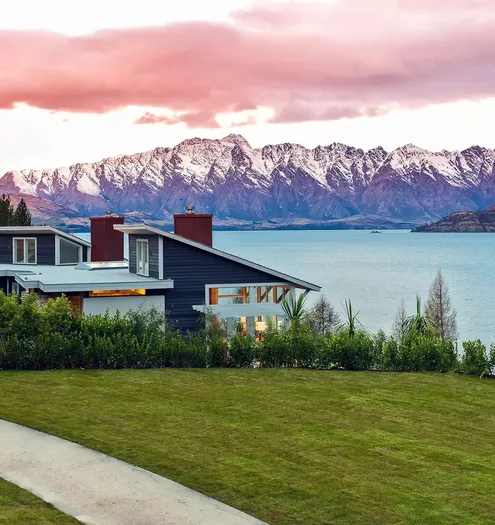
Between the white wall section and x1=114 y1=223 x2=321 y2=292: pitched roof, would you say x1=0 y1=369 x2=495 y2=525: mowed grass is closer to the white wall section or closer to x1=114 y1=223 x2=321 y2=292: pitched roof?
the white wall section

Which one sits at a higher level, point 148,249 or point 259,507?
point 148,249

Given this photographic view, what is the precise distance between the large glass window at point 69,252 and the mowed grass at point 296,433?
22.8 metres

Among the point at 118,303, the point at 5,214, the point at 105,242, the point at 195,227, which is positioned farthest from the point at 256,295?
the point at 5,214

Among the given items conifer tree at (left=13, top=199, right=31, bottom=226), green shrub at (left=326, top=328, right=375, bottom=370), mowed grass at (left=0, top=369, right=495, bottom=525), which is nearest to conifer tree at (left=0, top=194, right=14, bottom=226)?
conifer tree at (left=13, top=199, right=31, bottom=226)

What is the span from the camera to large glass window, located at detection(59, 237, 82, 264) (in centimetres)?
4109

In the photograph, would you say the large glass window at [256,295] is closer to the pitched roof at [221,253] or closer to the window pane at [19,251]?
the pitched roof at [221,253]

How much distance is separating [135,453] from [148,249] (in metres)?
19.3

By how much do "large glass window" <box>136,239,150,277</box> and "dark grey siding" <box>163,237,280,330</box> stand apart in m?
1.46

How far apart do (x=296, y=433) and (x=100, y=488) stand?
13.8ft

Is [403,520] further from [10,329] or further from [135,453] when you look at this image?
[10,329]

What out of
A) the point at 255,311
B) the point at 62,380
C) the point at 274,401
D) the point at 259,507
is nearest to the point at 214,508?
the point at 259,507

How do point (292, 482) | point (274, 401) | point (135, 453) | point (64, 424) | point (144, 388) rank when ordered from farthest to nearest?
point (144, 388) → point (274, 401) → point (64, 424) → point (135, 453) → point (292, 482)

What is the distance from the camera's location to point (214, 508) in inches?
395

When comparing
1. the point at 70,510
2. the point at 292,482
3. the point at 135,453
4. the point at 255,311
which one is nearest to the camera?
the point at 70,510
